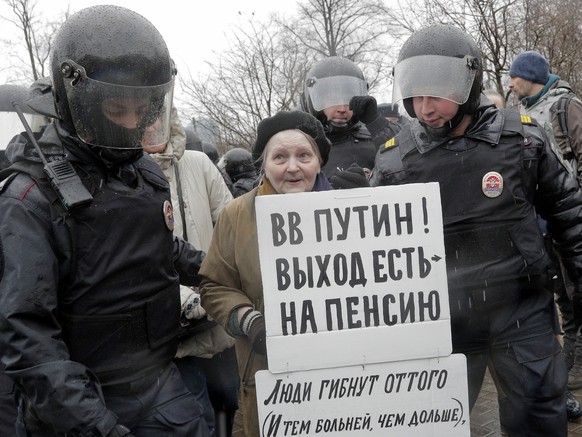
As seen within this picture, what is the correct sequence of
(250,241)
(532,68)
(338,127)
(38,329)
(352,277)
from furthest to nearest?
(532,68), (338,127), (250,241), (352,277), (38,329)

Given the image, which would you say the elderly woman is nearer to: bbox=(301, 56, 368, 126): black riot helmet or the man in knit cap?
bbox=(301, 56, 368, 126): black riot helmet

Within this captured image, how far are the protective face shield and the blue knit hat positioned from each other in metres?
3.83

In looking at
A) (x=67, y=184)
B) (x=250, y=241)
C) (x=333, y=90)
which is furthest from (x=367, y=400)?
(x=333, y=90)

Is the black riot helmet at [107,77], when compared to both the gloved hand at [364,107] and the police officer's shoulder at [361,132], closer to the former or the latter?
the gloved hand at [364,107]

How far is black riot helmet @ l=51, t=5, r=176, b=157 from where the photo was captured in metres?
2.16

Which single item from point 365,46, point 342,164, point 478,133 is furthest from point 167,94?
point 365,46

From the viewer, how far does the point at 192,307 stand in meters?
2.89

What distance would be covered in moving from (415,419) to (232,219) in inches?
40.4

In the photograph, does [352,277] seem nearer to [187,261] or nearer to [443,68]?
[187,261]

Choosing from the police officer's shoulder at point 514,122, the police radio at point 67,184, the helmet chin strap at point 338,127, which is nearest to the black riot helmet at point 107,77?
the police radio at point 67,184

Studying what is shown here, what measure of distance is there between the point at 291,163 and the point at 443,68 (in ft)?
2.85

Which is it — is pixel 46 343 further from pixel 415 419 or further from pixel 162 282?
pixel 415 419

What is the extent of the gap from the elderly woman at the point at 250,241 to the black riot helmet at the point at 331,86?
1.90m

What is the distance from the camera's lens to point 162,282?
2322 mm
